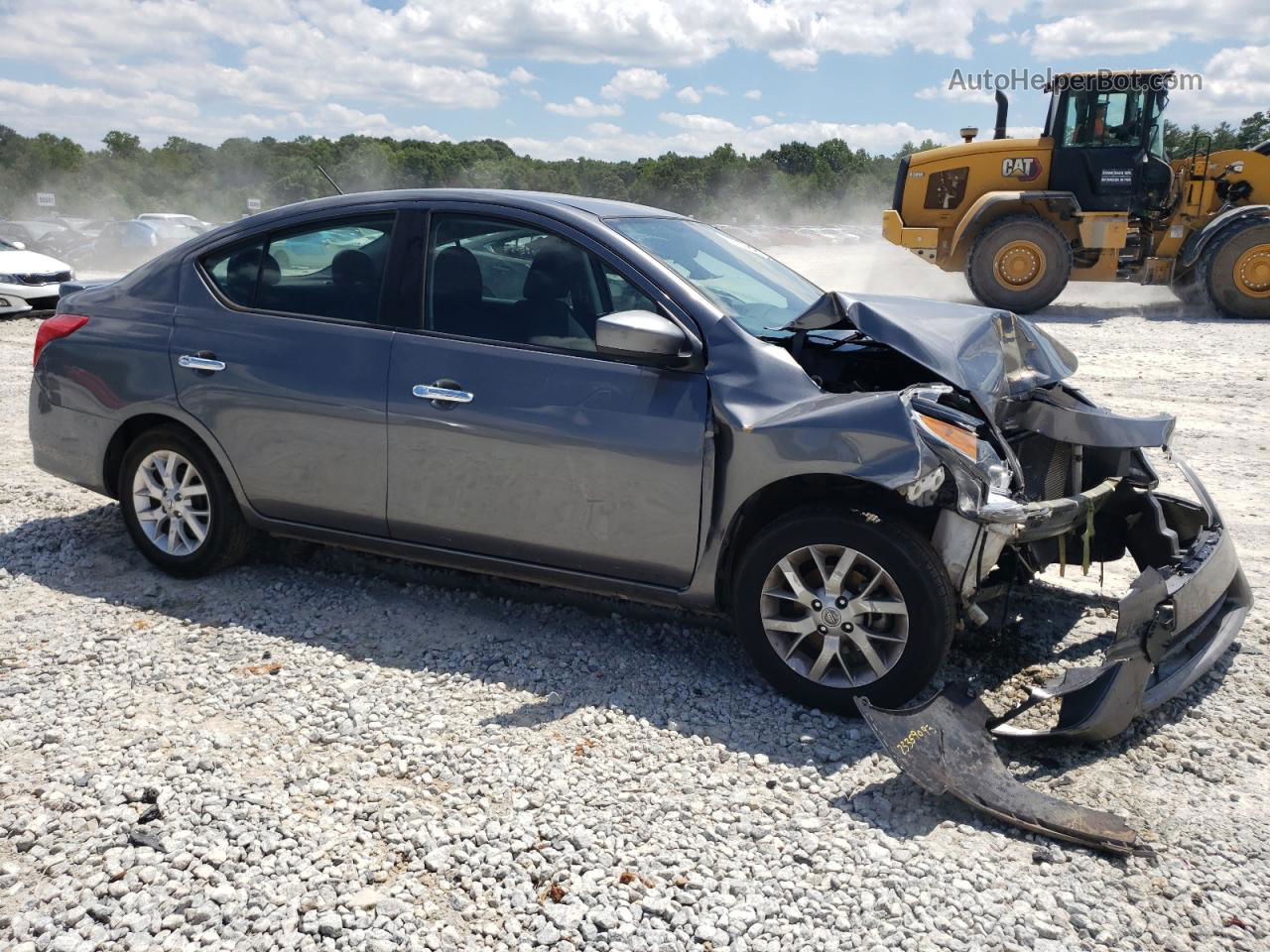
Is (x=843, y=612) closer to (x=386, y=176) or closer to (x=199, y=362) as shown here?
(x=199, y=362)

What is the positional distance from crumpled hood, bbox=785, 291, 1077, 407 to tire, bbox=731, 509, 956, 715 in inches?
27.3

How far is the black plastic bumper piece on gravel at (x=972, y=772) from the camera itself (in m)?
3.17

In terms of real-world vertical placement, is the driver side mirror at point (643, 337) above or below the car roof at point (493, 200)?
below

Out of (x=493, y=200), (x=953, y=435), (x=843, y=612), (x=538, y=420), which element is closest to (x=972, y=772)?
Result: (x=843, y=612)

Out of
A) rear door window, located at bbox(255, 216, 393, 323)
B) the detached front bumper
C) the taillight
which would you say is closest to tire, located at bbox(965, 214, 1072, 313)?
the detached front bumper

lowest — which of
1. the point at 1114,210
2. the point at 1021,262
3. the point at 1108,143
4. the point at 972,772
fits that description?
the point at 972,772

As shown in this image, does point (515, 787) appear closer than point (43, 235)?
Yes

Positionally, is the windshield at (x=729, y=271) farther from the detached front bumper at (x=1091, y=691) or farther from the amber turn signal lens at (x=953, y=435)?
the detached front bumper at (x=1091, y=691)

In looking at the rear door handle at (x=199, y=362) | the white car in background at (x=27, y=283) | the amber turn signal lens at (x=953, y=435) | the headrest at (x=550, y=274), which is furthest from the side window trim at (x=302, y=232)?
the white car in background at (x=27, y=283)

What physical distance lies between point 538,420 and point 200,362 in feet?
5.60

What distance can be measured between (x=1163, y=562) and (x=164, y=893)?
375 cm

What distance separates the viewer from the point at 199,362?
4812 millimetres

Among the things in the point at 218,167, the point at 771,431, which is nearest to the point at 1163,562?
the point at 771,431

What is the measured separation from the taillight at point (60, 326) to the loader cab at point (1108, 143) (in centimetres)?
1353
